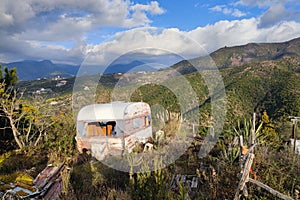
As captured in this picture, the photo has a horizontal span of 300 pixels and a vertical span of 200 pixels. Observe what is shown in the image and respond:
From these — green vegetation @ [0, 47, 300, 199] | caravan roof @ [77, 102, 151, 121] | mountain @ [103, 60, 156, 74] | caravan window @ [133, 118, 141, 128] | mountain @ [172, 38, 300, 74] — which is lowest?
green vegetation @ [0, 47, 300, 199]

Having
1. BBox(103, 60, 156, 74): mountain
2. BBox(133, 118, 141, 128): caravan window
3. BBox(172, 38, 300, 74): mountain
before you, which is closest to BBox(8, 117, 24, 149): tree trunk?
BBox(103, 60, 156, 74): mountain

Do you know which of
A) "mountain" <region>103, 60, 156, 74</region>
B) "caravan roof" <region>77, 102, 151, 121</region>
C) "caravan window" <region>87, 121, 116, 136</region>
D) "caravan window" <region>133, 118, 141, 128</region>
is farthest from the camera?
"mountain" <region>103, 60, 156, 74</region>

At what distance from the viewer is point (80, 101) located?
11.7 m

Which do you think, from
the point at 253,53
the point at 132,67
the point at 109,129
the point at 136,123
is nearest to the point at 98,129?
the point at 109,129

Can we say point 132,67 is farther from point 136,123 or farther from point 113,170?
point 113,170

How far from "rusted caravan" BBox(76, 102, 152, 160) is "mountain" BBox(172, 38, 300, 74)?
73659 millimetres

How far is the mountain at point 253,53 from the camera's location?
8406 cm

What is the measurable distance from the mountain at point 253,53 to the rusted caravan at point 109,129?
73659mm

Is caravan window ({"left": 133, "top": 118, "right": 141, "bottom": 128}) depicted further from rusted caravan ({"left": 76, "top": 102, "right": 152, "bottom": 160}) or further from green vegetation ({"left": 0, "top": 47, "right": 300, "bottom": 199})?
green vegetation ({"left": 0, "top": 47, "right": 300, "bottom": 199})

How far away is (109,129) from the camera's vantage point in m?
8.70

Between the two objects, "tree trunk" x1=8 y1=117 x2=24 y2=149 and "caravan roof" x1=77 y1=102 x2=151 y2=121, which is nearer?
"caravan roof" x1=77 y1=102 x2=151 y2=121

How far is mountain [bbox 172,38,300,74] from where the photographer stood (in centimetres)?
8406

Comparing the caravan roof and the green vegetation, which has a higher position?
the caravan roof

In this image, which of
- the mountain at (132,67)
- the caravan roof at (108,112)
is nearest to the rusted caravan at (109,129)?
the caravan roof at (108,112)
